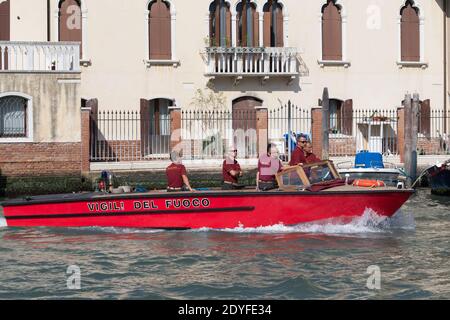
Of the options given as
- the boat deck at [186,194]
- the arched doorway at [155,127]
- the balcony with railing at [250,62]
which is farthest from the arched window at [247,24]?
the boat deck at [186,194]

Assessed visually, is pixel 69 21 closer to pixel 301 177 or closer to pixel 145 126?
pixel 145 126

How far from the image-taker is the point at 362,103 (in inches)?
1170

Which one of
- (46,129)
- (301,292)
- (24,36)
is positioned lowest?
(301,292)

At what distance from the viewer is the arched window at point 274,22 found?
29.1 meters

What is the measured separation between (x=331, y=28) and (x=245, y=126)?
4604 millimetres

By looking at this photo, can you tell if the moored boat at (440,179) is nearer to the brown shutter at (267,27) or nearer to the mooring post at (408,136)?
the mooring post at (408,136)

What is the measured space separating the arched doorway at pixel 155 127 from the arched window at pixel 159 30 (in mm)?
1559

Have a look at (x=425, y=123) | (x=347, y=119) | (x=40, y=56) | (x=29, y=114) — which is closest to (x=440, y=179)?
(x=347, y=119)

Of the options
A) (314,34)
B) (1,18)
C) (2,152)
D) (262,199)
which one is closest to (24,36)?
(1,18)

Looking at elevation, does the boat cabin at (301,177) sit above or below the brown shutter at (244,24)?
below

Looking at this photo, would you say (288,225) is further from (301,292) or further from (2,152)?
(2,152)

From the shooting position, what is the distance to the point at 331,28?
2952 cm
